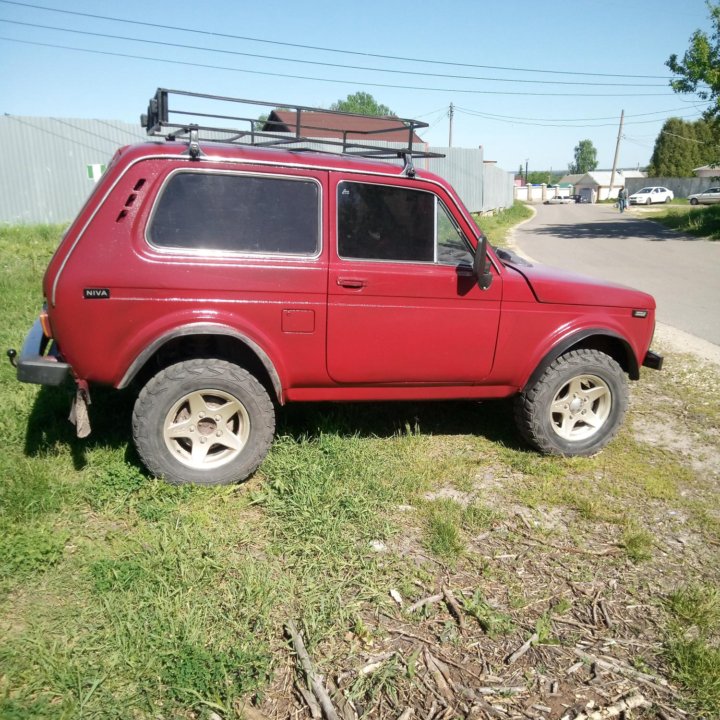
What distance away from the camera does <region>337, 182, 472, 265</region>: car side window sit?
3.82m

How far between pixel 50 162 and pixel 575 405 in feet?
58.0

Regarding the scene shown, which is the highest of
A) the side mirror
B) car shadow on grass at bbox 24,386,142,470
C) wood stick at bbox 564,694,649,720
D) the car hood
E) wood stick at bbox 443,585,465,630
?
the side mirror

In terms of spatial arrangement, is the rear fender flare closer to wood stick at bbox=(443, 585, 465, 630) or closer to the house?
wood stick at bbox=(443, 585, 465, 630)

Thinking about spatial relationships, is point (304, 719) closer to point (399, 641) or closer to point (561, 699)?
point (399, 641)

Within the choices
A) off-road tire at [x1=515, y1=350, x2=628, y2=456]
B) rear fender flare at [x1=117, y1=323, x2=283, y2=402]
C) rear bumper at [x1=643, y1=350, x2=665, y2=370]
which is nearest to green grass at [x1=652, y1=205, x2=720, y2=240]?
rear bumper at [x1=643, y1=350, x2=665, y2=370]

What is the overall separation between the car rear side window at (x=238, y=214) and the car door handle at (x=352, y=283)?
9.4 inches

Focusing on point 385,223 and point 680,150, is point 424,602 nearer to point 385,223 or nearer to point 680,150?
point 385,223

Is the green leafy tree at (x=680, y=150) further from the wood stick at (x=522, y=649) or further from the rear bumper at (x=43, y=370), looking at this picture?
the rear bumper at (x=43, y=370)

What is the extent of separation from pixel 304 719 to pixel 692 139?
77117mm

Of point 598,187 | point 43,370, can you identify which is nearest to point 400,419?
point 43,370

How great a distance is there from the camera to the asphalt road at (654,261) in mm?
9141

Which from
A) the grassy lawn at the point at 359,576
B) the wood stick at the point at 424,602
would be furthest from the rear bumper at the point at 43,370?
the wood stick at the point at 424,602

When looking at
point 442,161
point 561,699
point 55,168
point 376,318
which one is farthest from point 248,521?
point 442,161

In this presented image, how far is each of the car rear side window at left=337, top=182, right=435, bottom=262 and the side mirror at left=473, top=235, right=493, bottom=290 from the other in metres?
0.30
